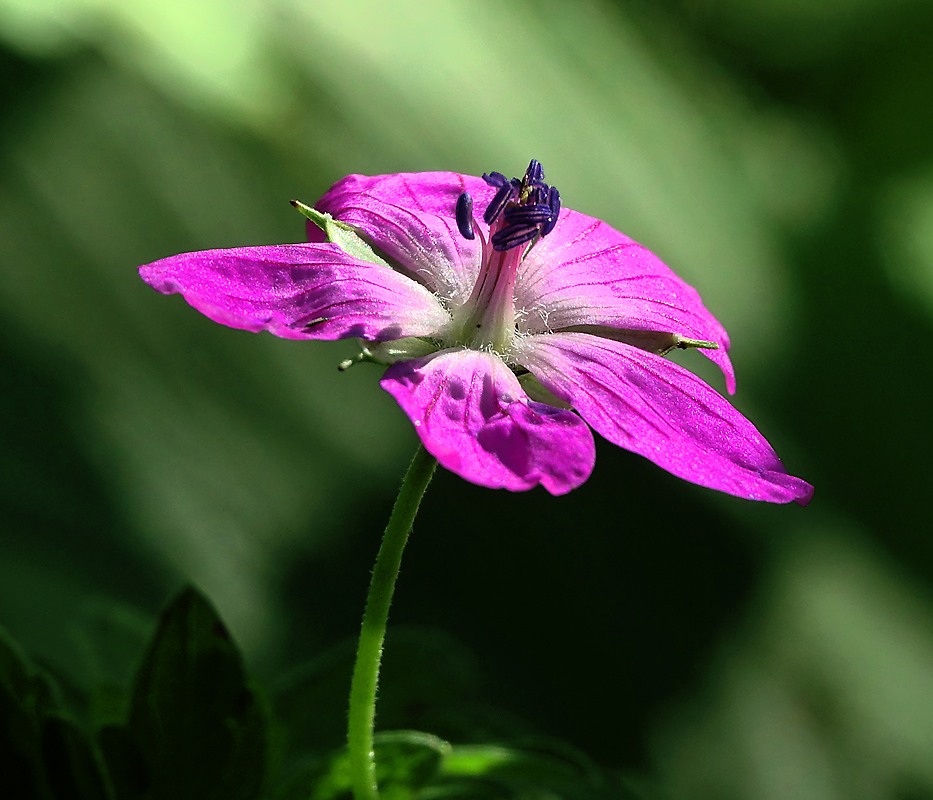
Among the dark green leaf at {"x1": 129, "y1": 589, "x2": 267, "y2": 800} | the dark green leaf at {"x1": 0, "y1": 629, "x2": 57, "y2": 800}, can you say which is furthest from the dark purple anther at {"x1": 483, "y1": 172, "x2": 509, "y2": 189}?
the dark green leaf at {"x1": 0, "y1": 629, "x2": 57, "y2": 800}

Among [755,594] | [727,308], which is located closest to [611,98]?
[727,308]

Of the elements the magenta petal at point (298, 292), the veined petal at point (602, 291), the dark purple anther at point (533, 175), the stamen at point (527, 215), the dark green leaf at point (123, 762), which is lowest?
the dark green leaf at point (123, 762)

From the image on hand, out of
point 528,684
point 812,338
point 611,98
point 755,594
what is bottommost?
point 528,684

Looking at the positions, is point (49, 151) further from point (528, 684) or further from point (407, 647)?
point (528, 684)

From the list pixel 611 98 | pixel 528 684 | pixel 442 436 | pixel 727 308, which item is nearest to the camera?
pixel 442 436

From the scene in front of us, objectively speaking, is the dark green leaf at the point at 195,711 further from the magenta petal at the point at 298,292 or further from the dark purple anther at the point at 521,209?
the dark purple anther at the point at 521,209

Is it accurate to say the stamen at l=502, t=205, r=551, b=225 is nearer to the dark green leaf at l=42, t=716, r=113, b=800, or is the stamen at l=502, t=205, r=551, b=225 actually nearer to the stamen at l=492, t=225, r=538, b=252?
the stamen at l=492, t=225, r=538, b=252

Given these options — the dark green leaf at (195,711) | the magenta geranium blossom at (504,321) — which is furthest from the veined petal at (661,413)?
the dark green leaf at (195,711)
